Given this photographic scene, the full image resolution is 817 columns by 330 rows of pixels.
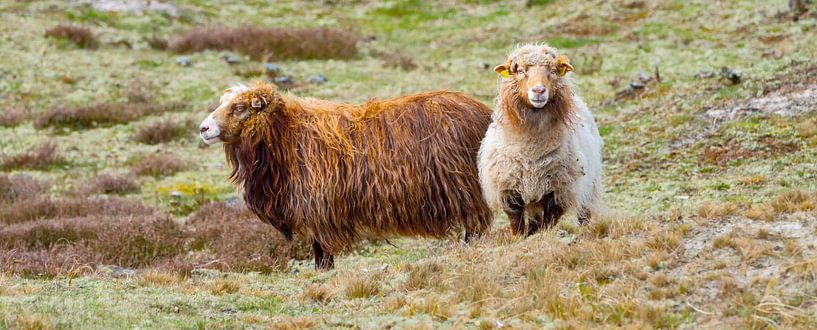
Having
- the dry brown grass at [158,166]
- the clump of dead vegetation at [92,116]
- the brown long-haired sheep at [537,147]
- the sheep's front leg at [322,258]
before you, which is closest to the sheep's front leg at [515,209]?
the brown long-haired sheep at [537,147]

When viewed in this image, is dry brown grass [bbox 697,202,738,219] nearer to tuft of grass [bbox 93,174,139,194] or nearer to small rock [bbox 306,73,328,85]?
tuft of grass [bbox 93,174,139,194]

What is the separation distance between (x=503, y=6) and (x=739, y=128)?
18504mm

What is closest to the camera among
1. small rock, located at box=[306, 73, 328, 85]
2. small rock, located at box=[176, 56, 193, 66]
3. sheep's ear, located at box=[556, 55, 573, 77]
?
sheep's ear, located at box=[556, 55, 573, 77]

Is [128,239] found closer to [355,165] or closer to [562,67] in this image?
[355,165]

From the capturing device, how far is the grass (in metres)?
6.52

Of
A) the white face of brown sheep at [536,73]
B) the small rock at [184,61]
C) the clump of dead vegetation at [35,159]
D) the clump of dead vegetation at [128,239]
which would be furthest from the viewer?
the small rock at [184,61]

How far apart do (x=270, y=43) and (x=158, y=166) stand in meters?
9.89

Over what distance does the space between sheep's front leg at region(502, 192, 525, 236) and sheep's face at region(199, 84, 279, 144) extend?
3.05 m

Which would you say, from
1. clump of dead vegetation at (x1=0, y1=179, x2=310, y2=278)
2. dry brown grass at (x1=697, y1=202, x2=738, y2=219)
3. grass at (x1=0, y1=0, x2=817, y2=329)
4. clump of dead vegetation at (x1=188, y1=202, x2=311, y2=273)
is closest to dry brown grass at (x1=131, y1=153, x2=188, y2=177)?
grass at (x1=0, y1=0, x2=817, y2=329)

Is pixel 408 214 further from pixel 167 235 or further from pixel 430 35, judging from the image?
pixel 430 35

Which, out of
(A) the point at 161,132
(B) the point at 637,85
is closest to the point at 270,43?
(A) the point at 161,132

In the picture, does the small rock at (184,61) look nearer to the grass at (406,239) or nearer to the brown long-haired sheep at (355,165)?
the grass at (406,239)

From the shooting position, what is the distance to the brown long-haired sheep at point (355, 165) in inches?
388

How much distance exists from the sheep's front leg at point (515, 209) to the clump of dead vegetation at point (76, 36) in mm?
19288
